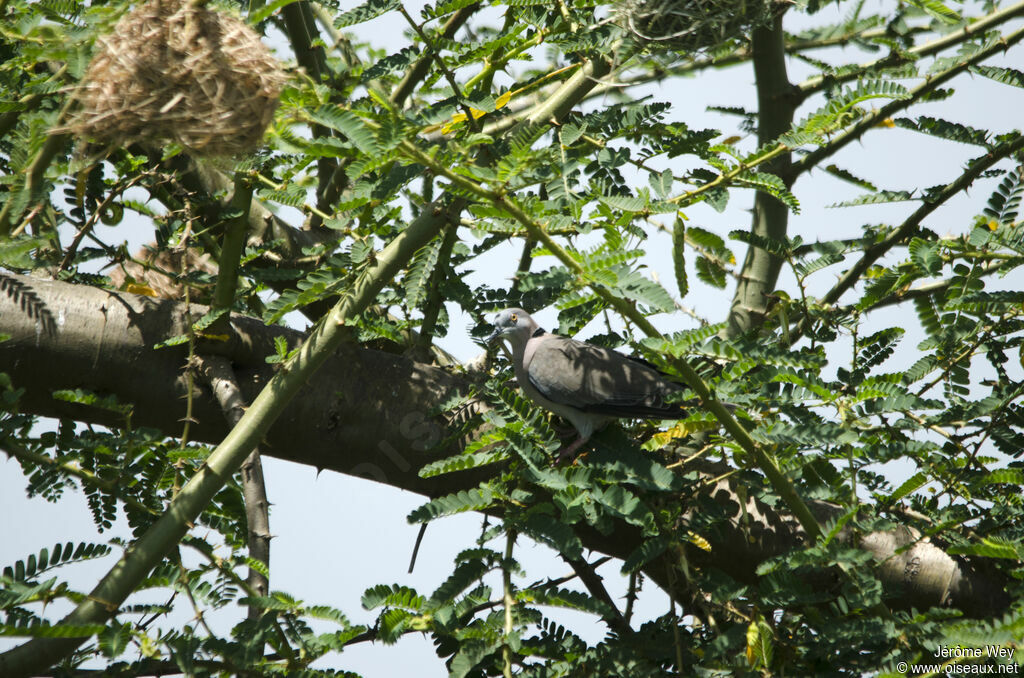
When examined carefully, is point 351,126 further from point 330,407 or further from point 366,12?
point 330,407

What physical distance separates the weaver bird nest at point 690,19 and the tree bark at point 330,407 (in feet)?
4.58

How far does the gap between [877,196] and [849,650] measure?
5.39ft

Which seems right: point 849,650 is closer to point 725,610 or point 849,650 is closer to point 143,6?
point 725,610

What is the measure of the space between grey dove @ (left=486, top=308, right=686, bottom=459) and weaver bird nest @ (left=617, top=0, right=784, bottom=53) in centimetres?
111

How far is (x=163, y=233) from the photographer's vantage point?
119 inches

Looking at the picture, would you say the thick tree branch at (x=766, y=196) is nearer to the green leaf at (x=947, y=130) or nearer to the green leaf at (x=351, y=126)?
the green leaf at (x=947, y=130)

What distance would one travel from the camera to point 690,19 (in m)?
2.65

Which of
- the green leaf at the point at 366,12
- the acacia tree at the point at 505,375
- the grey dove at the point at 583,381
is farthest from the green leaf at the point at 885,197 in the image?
the green leaf at the point at 366,12


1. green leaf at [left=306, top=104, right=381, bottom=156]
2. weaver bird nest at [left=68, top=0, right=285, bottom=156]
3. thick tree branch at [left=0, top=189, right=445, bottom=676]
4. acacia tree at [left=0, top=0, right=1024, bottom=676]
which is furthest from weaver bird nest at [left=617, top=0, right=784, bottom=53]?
weaver bird nest at [left=68, top=0, right=285, bottom=156]

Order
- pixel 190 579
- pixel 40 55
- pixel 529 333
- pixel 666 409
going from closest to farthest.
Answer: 1. pixel 40 55
2. pixel 190 579
3. pixel 666 409
4. pixel 529 333

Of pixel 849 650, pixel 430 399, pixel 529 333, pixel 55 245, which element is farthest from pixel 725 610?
pixel 55 245

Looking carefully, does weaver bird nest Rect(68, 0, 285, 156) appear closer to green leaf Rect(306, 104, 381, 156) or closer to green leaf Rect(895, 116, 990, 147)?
green leaf Rect(306, 104, 381, 156)

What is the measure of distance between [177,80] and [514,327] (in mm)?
1750

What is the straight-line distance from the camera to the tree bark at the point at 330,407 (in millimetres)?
2729
